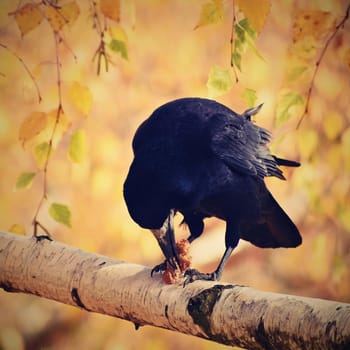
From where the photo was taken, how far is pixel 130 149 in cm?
190


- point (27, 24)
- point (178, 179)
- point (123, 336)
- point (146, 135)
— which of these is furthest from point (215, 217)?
point (27, 24)

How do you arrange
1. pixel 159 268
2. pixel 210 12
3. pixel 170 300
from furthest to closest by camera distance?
pixel 210 12 < pixel 159 268 < pixel 170 300

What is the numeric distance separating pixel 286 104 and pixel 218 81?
0.22m

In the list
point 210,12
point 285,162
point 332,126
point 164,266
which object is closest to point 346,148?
point 332,126

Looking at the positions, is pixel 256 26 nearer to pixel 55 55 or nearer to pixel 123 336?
pixel 55 55

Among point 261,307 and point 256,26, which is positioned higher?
point 256,26

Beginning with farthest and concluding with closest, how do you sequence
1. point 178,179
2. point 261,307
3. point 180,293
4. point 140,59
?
point 140,59 < point 178,179 < point 180,293 < point 261,307

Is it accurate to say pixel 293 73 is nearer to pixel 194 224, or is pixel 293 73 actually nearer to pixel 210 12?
pixel 210 12

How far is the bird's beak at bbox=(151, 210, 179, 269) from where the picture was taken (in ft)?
5.97

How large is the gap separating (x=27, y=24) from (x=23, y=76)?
15 centimetres

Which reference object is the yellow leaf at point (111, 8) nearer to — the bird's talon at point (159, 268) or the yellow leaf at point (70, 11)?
the yellow leaf at point (70, 11)

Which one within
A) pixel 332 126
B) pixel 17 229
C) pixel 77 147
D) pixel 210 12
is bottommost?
pixel 17 229

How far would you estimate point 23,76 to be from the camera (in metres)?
1.89

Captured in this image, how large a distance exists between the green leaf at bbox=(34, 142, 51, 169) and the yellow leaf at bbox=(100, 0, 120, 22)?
42 centimetres
